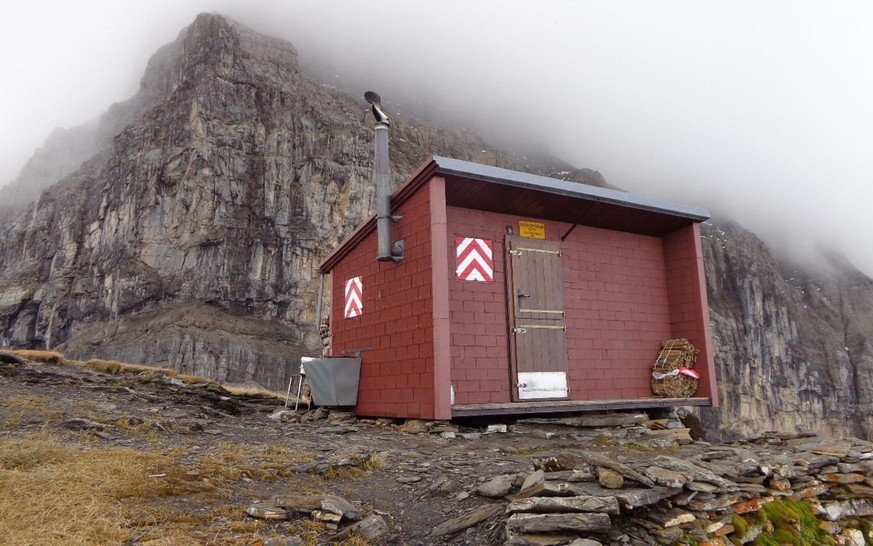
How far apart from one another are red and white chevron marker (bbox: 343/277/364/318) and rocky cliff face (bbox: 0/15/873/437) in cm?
4971

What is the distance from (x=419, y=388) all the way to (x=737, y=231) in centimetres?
12981

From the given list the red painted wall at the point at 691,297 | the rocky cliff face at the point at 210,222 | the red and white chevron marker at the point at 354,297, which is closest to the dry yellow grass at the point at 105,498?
the red and white chevron marker at the point at 354,297

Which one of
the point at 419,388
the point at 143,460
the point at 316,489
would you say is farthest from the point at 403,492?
the point at 419,388

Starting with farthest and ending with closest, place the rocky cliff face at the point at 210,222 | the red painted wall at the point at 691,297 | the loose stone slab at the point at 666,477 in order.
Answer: the rocky cliff face at the point at 210,222, the red painted wall at the point at 691,297, the loose stone slab at the point at 666,477

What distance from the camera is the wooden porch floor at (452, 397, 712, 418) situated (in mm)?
10195

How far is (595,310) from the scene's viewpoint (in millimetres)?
12500

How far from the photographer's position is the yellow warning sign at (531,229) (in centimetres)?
1193

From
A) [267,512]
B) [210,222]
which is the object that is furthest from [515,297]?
[210,222]

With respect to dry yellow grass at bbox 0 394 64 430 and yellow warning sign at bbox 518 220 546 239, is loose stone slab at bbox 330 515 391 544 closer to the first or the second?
dry yellow grass at bbox 0 394 64 430

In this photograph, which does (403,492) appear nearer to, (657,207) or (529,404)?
(529,404)

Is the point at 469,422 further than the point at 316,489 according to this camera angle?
Yes

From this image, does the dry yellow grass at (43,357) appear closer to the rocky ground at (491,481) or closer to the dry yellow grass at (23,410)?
the dry yellow grass at (23,410)

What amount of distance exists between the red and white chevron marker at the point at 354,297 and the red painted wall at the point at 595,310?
3.05m

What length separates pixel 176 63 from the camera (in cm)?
8606
